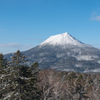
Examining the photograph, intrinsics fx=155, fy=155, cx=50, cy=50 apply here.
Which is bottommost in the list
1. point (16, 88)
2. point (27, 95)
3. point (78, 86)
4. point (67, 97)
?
point (67, 97)

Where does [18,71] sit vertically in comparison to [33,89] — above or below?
above

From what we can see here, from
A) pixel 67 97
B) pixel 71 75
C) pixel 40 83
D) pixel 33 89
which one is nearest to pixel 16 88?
pixel 33 89

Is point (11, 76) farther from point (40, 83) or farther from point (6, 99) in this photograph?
point (40, 83)

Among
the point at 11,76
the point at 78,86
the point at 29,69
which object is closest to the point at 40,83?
the point at 29,69

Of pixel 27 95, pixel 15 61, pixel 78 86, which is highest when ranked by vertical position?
pixel 15 61

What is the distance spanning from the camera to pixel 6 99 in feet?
53.1

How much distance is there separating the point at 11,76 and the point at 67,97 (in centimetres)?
2222

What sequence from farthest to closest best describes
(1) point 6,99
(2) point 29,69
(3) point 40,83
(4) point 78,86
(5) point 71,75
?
(5) point 71,75
(4) point 78,86
(3) point 40,83
(2) point 29,69
(1) point 6,99

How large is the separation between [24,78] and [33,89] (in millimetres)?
2816

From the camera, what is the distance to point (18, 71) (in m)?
17.0

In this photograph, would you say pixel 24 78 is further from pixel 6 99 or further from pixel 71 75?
pixel 71 75

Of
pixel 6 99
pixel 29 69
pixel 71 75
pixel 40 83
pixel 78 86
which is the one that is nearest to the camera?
pixel 6 99

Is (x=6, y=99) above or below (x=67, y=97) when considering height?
above

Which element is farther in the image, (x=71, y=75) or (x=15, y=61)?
(x=71, y=75)
